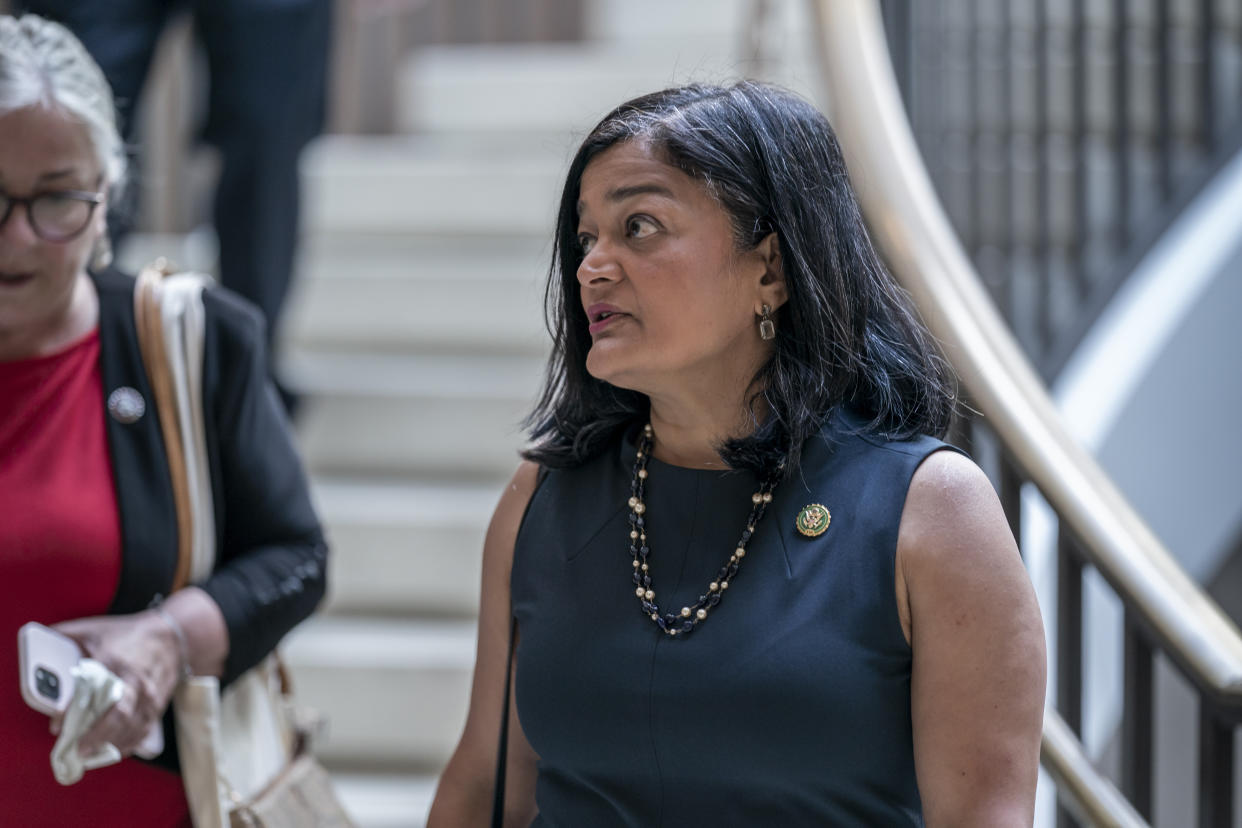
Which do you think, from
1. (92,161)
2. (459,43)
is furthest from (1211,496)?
(459,43)

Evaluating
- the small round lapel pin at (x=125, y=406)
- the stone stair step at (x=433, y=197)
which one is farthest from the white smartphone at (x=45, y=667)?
the stone stair step at (x=433, y=197)

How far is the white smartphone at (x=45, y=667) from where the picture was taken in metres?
1.40

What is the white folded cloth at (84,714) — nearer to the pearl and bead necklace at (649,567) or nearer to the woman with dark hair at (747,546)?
the woman with dark hair at (747,546)

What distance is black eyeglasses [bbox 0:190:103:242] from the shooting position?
5.04ft

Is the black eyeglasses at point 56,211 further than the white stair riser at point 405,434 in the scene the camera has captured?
No

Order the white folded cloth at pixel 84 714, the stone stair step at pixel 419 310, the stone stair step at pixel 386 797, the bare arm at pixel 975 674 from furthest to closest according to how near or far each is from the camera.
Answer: the stone stair step at pixel 419 310 → the stone stair step at pixel 386 797 → the white folded cloth at pixel 84 714 → the bare arm at pixel 975 674

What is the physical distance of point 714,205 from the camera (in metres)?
1.30

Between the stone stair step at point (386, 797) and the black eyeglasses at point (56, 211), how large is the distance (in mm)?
1186

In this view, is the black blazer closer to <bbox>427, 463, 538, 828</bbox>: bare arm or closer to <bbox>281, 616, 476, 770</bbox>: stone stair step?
<bbox>427, 463, 538, 828</bbox>: bare arm

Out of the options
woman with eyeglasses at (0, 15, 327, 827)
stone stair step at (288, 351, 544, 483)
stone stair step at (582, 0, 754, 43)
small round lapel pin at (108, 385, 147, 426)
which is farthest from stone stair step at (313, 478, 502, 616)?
stone stair step at (582, 0, 754, 43)

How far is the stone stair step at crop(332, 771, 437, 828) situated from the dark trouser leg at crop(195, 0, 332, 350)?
93cm

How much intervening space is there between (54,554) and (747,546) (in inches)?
29.2

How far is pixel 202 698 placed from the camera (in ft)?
4.99

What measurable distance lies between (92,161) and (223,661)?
58 cm
